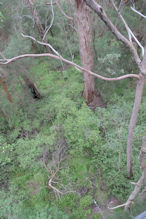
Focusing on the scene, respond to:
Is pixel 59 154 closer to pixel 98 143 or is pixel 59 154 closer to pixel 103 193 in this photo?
pixel 98 143

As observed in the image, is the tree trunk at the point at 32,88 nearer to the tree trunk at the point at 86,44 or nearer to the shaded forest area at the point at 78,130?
the shaded forest area at the point at 78,130

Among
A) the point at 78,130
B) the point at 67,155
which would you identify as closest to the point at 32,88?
the point at 78,130

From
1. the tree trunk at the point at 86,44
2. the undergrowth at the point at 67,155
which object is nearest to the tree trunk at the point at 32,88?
the undergrowth at the point at 67,155

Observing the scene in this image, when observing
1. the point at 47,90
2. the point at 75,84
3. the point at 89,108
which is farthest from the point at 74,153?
the point at 47,90

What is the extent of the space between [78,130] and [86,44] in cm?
329

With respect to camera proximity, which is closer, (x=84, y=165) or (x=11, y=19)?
(x=84, y=165)

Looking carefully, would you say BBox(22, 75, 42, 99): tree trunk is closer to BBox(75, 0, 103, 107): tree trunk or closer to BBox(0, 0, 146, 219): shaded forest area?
BBox(0, 0, 146, 219): shaded forest area

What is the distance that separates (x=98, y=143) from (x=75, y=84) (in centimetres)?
335

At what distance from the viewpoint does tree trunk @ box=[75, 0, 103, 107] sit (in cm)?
494

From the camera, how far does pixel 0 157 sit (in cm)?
573

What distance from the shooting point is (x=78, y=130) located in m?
6.15

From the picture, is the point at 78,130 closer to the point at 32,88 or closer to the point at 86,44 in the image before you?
the point at 86,44

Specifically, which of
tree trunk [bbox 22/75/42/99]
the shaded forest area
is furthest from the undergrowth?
tree trunk [bbox 22/75/42/99]

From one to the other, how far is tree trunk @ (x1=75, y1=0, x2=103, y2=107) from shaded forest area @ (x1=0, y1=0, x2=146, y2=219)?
0.03 metres
